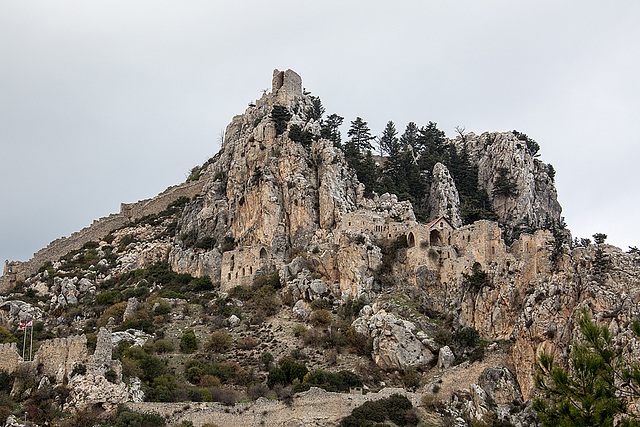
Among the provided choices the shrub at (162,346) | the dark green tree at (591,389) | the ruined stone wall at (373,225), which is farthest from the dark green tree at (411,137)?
the dark green tree at (591,389)

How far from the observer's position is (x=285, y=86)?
8606cm

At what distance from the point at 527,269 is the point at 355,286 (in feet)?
45.6

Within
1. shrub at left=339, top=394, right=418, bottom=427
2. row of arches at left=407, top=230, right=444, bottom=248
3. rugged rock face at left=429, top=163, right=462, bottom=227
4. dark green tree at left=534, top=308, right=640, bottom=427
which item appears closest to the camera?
dark green tree at left=534, top=308, right=640, bottom=427

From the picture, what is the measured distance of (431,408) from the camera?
124ft

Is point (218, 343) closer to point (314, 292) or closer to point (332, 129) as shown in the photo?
point (314, 292)

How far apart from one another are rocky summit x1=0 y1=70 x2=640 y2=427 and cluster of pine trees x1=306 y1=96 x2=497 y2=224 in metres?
0.30

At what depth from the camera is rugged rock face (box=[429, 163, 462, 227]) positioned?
65.2 meters

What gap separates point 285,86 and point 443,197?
30483 mm

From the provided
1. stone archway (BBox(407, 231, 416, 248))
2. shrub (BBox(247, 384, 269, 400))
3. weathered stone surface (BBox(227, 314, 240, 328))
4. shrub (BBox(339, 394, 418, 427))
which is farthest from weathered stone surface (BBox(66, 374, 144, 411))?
A: stone archway (BBox(407, 231, 416, 248))

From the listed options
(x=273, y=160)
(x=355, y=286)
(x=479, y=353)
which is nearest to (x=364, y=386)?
(x=479, y=353)

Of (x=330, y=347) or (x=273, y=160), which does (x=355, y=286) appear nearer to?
(x=330, y=347)

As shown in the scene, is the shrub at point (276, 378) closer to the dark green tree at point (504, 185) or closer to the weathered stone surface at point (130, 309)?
the weathered stone surface at point (130, 309)

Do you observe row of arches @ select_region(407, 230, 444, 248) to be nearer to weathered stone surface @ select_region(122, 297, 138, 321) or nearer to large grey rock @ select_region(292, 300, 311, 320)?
large grey rock @ select_region(292, 300, 311, 320)

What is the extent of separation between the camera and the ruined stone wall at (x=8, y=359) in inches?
1372
